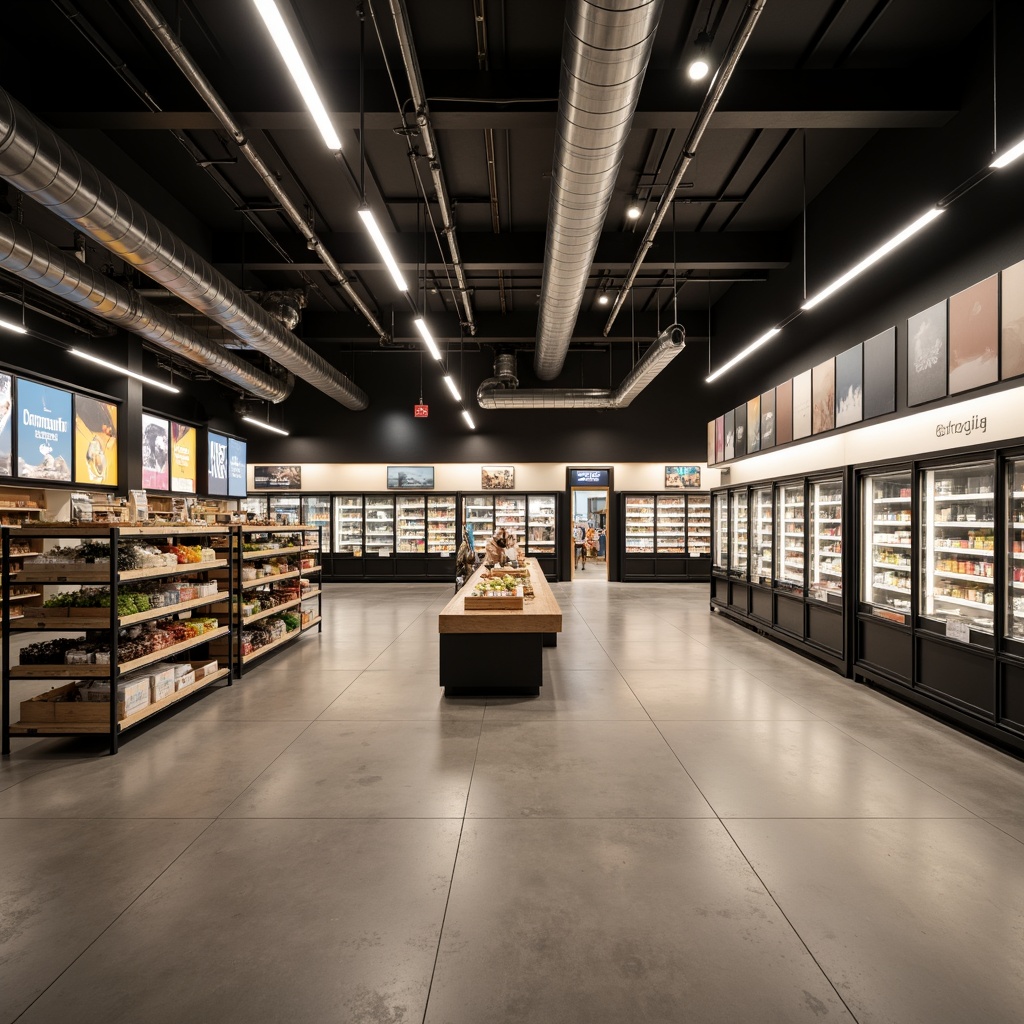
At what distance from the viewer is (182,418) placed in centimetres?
1246

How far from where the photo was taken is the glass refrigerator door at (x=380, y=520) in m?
14.6

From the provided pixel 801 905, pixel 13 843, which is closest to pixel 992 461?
pixel 801 905

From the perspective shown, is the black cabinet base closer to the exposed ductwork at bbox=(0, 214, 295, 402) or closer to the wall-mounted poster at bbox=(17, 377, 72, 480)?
the exposed ductwork at bbox=(0, 214, 295, 402)

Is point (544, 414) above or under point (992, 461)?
above

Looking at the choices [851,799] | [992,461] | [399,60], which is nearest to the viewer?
[851,799]

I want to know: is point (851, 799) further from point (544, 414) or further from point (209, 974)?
point (544, 414)

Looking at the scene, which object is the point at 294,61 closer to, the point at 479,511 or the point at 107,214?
the point at 107,214

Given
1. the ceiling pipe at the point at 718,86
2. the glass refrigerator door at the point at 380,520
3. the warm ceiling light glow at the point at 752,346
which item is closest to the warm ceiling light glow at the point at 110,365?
the glass refrigerator door at the point at 380,520

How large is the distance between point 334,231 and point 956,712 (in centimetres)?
896

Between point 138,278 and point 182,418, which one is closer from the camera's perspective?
point 138,278

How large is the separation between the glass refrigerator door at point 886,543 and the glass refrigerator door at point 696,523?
8.46 metres

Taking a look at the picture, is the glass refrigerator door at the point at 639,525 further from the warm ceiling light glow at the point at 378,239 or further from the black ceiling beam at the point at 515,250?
the warm ceiling light glow at the point at 378,239

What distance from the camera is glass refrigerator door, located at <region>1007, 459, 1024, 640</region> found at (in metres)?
3.90

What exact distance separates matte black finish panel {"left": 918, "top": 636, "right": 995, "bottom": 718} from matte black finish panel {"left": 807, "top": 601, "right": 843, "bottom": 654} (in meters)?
1.19
